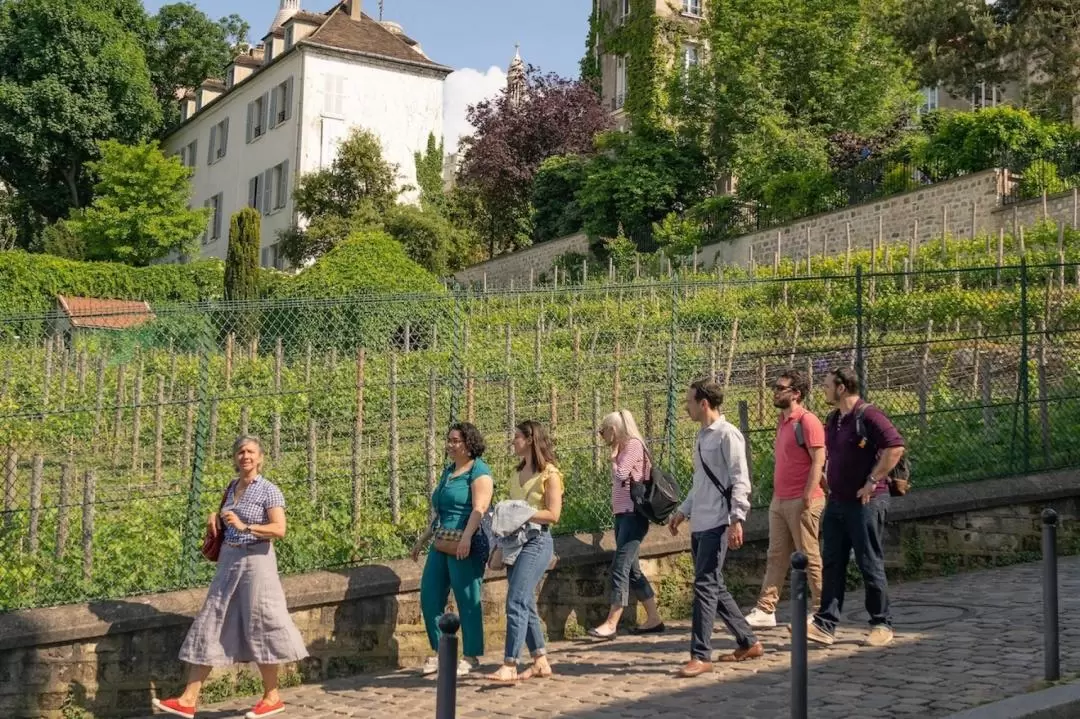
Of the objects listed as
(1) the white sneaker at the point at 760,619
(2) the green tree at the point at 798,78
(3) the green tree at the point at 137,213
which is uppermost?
(2) the green tree at the point at 798,78

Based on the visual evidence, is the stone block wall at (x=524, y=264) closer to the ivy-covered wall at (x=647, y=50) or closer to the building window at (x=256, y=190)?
the ivy-covered wall at (x=647, y=50)

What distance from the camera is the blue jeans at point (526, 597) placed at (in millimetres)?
8070

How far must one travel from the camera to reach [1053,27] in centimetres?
3572

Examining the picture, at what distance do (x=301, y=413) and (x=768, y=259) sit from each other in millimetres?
19623

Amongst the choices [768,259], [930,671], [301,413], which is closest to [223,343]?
[301,413]

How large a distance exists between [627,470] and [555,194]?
36.2 meters

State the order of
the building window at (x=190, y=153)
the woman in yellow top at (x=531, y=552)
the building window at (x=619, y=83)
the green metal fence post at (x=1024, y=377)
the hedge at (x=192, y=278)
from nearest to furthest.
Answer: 1. the woman in yellow top at (x=531, y=552)
2. the green metal fence post at (x=1024, y=377)
3. the hedge at (x=192, y=278)
4. the building window at (x=619, y=83)
5. the building window at (x=190, y=153)

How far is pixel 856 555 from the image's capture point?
8.38 meters

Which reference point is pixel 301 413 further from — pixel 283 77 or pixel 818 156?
pixel 283 77

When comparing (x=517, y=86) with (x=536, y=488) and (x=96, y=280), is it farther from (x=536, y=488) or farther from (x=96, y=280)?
(x=536, y=488)

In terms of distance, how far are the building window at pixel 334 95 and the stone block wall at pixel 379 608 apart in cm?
3653

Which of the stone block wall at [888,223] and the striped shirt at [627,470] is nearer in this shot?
the striped shirt at [627,470]

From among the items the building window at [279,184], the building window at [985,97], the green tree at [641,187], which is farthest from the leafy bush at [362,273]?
the building window at [985,97]

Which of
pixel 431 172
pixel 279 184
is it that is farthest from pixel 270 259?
pixel 431 172
